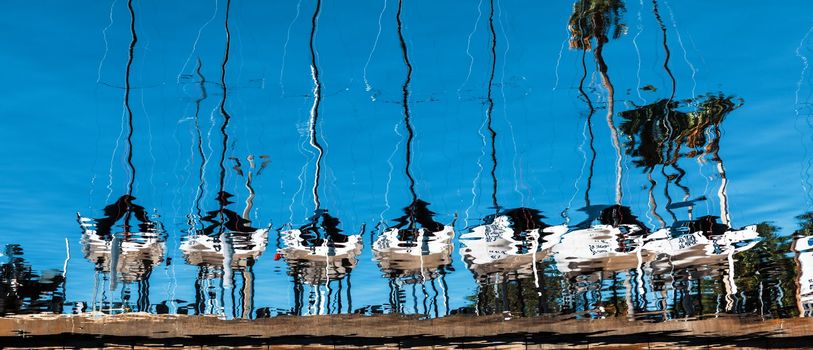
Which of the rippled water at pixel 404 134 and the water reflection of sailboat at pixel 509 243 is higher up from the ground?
the rippled water at pixel 404 134

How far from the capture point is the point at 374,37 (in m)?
7.09

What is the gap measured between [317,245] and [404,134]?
5.10 ft

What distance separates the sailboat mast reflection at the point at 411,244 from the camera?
7.28 metres

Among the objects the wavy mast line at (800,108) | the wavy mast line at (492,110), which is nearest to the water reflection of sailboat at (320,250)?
the wavy mast line at (492,110)

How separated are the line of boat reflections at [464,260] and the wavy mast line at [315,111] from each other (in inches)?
10.9

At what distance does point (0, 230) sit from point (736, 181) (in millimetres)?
8119

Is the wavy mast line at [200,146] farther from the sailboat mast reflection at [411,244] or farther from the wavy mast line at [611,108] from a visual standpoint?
the wavy mast line at [611,108]

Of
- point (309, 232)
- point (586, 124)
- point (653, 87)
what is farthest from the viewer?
point (309, 232)

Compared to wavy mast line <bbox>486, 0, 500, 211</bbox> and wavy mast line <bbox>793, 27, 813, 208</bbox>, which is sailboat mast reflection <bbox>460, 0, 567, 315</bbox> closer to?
wavy mast line <bbox>486, 0, 500, 211</bbox>

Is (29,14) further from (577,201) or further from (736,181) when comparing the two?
(736,181)

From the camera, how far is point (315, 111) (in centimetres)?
720

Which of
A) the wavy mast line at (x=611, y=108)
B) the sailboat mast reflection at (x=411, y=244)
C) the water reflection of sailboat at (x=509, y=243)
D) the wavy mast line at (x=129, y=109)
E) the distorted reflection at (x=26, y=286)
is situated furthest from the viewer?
the distorted reflection at (x=26, y=286)

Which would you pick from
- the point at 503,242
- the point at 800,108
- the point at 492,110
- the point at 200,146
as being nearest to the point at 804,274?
the point at 800,108

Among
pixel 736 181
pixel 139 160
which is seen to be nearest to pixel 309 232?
pixel 139 160
